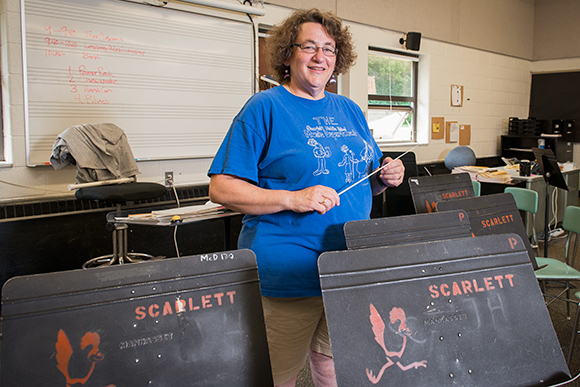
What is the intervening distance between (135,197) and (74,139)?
20.9 inches

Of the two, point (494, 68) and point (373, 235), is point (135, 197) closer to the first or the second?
point (373, 235)

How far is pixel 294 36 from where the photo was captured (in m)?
1.26

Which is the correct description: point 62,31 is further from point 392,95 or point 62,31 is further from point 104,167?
point 392,95

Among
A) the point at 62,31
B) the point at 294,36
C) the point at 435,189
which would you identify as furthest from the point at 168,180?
the point at 294,36

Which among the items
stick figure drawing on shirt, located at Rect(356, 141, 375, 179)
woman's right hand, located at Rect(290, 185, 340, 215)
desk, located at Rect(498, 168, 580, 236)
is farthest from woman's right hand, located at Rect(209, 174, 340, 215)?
desk, located at Rect(498, 168, 580, 236)

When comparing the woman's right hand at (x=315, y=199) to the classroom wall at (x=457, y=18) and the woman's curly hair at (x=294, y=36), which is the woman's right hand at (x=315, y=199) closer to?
the woman's curly hair at (x=294, y=36)

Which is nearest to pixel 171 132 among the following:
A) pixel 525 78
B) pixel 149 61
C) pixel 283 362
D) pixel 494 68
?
pixel 149 61

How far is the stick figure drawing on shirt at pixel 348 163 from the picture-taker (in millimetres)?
1198

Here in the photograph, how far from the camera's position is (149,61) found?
3180mm

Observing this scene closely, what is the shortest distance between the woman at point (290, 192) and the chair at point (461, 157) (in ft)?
14.1

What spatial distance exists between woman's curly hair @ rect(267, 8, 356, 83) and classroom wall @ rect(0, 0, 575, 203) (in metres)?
2.16

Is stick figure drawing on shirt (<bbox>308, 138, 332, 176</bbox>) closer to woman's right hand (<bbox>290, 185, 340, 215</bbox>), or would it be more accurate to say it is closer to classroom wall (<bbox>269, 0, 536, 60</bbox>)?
woman's right hand (<bbox>290, 185, 340, 215</bbox>)

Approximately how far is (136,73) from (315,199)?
2553 mm

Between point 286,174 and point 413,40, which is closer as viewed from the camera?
point 286,174
